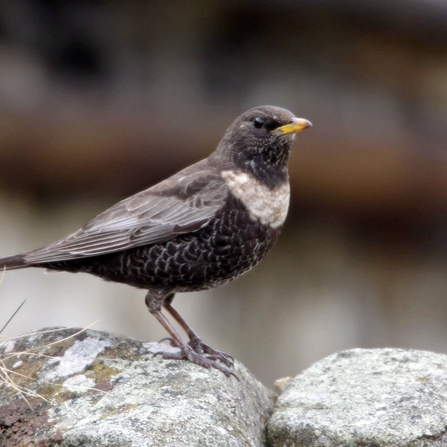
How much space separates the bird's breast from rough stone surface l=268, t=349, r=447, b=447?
2.87 ft

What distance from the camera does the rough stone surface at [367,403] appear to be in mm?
3592

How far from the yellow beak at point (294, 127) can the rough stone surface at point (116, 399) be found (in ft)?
4.51

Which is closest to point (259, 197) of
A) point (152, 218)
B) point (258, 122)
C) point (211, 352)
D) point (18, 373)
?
point (258, 122)

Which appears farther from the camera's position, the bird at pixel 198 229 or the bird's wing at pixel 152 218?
the bird's wing at pixel 152 218

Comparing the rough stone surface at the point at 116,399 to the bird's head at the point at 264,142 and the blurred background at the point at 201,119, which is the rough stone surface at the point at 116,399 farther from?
the blurred background at the point at 201,119

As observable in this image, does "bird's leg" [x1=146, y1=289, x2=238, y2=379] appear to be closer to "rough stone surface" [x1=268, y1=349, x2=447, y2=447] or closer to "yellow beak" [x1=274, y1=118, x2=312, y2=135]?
"rough stone surface" [x1=268, y1=349, x2=447, y2=447]

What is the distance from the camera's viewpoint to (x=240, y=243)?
4.32 meters

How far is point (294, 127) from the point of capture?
4578 mm

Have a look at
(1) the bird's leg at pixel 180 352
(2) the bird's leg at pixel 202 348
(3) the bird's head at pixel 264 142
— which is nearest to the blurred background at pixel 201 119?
(3) the bird's head at pixel 264 142

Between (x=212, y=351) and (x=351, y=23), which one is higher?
(x=351, y=23)

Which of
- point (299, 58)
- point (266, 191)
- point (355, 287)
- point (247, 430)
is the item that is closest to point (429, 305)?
point (355, 287)

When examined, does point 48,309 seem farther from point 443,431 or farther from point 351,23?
point 443,431

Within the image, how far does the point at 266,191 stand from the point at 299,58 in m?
3.68

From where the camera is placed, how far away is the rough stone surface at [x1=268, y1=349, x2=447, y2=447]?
3592mm
